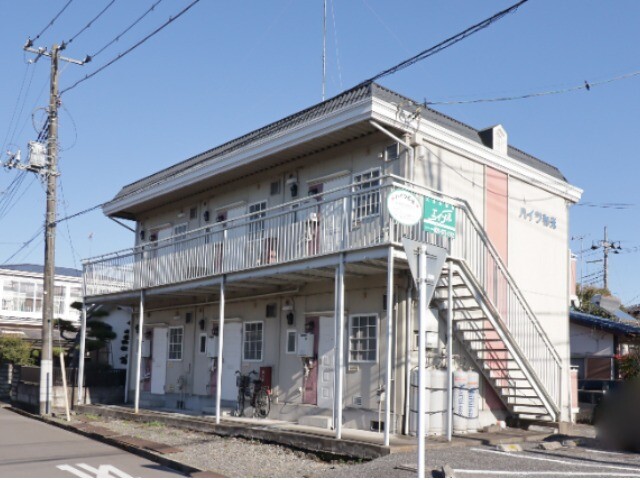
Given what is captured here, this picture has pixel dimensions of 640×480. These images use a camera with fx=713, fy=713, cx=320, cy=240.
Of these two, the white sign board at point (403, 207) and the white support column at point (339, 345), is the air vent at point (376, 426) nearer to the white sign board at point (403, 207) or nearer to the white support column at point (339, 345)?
the white support column at point (339, 345)

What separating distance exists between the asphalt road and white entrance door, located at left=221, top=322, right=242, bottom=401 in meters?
3.68

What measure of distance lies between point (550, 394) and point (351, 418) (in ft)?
12.6

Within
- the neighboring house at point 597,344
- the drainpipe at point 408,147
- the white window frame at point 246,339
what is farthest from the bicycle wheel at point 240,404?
the neighboring house at point 597,344

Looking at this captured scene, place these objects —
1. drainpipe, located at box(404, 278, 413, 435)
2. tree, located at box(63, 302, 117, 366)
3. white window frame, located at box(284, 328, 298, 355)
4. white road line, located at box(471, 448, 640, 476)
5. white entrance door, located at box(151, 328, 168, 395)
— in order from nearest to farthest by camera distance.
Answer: white road line, located at box(471, 448, 640, 476) < drainpipe, located at box(404, 278, 413, 435) < white window frame, located at box(284, 328, 298, 355) < white entrance door, located at box(151, 328, 168, 395) < tree, located at box(63, 302, 117, 366)

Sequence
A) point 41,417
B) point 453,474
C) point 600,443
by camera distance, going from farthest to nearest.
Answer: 1. point 41,417
2. point 600,443
3. point 453,474

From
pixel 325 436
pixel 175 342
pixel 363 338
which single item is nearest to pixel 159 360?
pixel 175 342

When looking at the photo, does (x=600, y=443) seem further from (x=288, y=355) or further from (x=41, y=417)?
(x=41, y=417)

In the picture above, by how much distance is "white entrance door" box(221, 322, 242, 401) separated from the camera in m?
17.4

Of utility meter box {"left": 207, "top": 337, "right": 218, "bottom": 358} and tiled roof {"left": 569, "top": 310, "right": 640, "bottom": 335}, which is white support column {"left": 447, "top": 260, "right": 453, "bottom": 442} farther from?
tiled roof {"left": 569, "top": 310, "right": 640, "bottom": 335}

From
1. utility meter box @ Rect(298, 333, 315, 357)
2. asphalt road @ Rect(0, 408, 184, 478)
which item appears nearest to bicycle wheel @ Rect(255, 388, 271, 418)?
utility meter box @ Rect(298, 333, 315, 357)

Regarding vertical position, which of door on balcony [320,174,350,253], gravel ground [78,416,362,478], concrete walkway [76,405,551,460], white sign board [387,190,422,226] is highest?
door on balcony [320,174,350,253]

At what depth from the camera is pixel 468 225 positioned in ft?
42.3

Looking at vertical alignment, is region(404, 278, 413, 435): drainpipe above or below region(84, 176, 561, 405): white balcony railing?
below

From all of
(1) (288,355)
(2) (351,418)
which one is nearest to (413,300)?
(2) (351,418)
